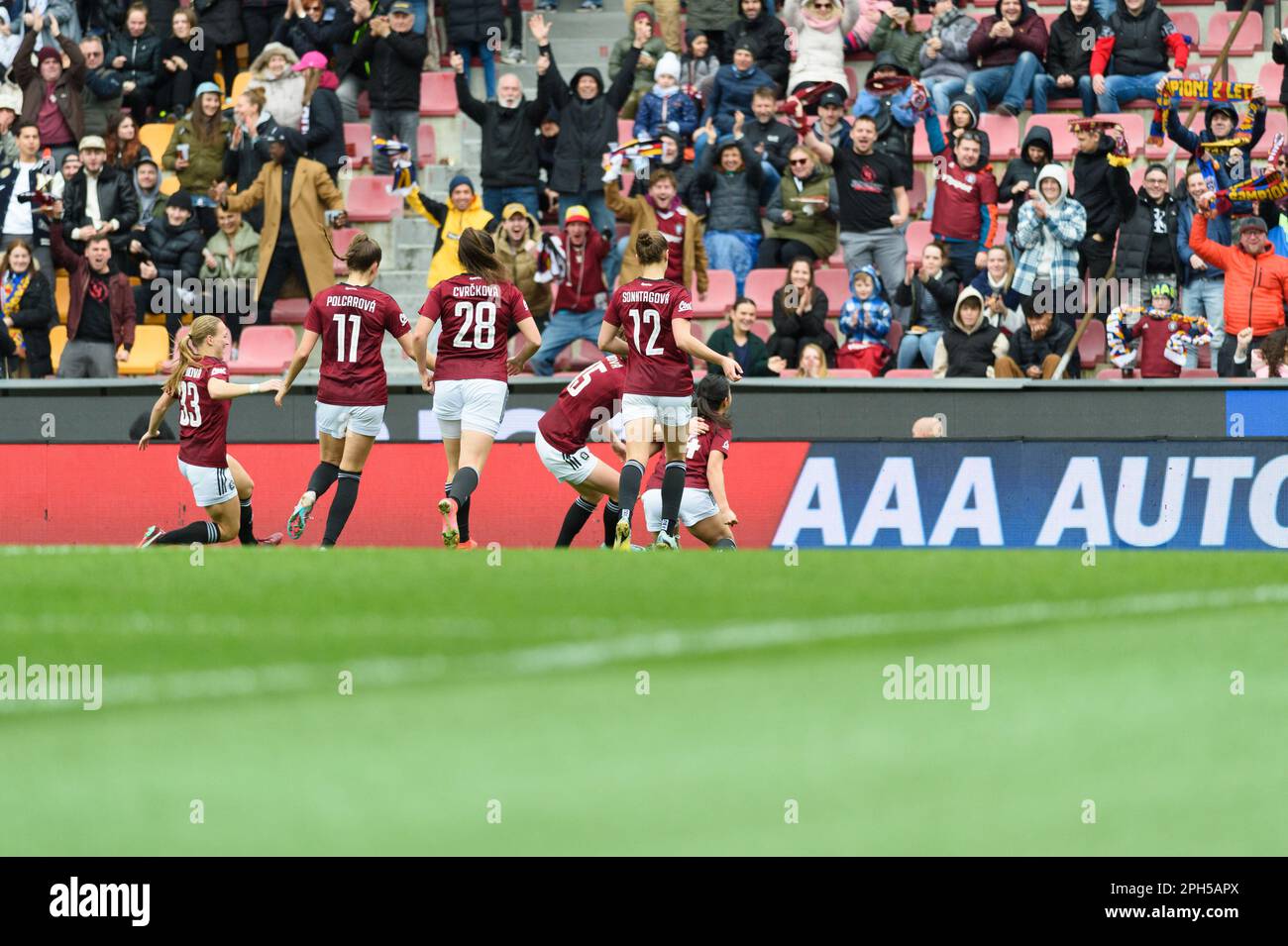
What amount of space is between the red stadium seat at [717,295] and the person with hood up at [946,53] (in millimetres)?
3044

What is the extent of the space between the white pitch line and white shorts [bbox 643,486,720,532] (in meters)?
4.06

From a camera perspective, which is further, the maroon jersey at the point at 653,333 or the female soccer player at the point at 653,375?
the maroon jersey at the point at 653,333

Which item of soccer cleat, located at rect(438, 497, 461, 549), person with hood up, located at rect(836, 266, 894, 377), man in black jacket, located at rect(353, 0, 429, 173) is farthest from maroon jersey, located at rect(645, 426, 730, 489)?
man in black jacket, located at rect(353, 0, 429, 173)

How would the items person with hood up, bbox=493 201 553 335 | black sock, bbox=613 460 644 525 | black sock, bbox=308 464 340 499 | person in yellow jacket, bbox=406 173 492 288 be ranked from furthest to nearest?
person in yellow jacket, bbox=406 173 492 288
person with hood up, bbox=493 201 553 335
black sock, bbox=308 464 340 499
black sock, bbox=613 460 644 525

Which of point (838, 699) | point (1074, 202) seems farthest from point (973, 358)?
point (838, 699)

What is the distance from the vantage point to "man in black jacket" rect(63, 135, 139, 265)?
67.5ft

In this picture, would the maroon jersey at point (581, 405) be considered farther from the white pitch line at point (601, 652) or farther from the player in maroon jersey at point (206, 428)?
the white pitch line at point (601, 652)

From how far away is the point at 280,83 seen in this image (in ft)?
69.6

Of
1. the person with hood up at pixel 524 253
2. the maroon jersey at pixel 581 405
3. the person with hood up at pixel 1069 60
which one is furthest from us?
the person with hood up at pixel 1069 60

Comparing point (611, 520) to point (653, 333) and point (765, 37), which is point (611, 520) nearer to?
point (653, 333)

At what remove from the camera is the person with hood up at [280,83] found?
2116 cm

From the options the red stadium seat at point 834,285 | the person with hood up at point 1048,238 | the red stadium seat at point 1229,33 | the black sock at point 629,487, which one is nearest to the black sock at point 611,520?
the black sock at point 629,487

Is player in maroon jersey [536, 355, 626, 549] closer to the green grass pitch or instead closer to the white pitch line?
the green grass pitch

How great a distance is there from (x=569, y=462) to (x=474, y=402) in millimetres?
872
